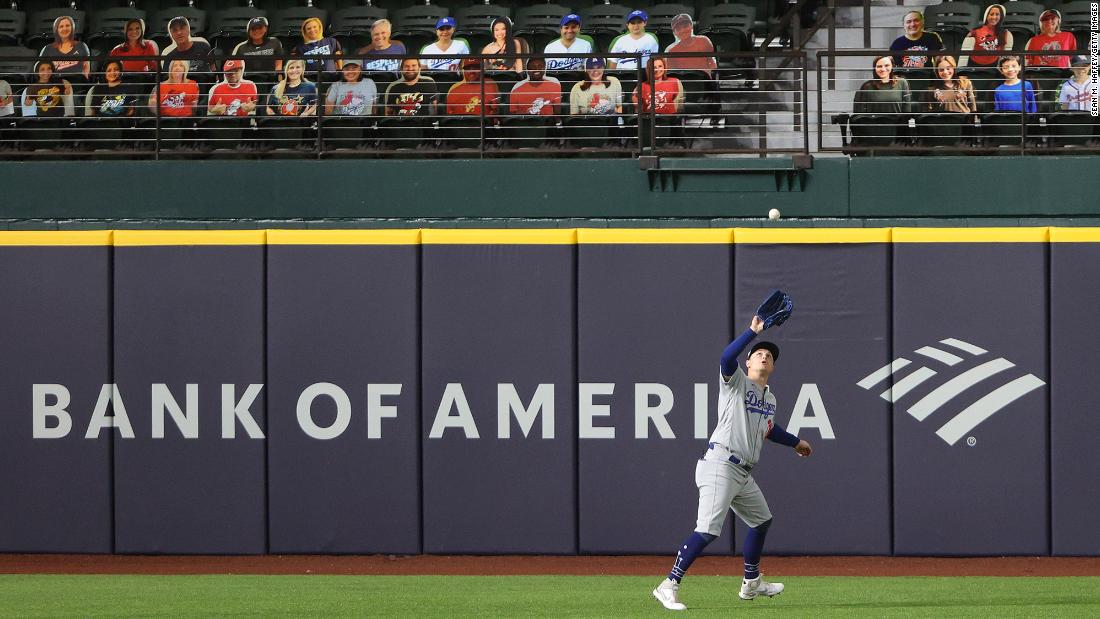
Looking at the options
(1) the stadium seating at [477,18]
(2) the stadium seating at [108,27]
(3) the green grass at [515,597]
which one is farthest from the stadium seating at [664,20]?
(3) the green grass at [515,597]

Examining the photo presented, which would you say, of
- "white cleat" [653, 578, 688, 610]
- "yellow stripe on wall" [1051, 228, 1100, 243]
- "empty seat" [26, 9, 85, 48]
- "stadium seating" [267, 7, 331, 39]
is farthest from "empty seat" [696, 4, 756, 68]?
"white cleat" [653, 578, 688, 610]

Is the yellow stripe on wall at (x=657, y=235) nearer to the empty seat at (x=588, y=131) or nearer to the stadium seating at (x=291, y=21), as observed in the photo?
the empty seat at (x=588, y=131)

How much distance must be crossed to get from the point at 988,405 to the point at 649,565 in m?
2.66

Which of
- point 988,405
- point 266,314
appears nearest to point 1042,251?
point 988,405

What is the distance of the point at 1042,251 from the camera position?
32.2 feet

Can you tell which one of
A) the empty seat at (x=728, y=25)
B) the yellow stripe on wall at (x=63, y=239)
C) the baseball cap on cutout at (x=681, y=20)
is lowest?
the yellow stripe on wall at (x=63, y=239)

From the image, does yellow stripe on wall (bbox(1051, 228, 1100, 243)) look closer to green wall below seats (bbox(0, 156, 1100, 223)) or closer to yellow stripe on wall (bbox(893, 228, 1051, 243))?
yellow stripe on wall (bbox(893, 228, 1051, 243))

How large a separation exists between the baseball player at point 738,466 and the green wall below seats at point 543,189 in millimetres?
3928

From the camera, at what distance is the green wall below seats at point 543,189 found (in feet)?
37.1

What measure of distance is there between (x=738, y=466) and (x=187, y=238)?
15.0 feet

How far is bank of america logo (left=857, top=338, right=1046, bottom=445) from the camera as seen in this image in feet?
32.5

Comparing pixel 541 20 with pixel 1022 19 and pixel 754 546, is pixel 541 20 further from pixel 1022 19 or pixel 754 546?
pixel 754 546

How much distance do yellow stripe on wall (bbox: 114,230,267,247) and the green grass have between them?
2390 millimetres

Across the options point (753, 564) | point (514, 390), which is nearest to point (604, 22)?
point (514, 390)
